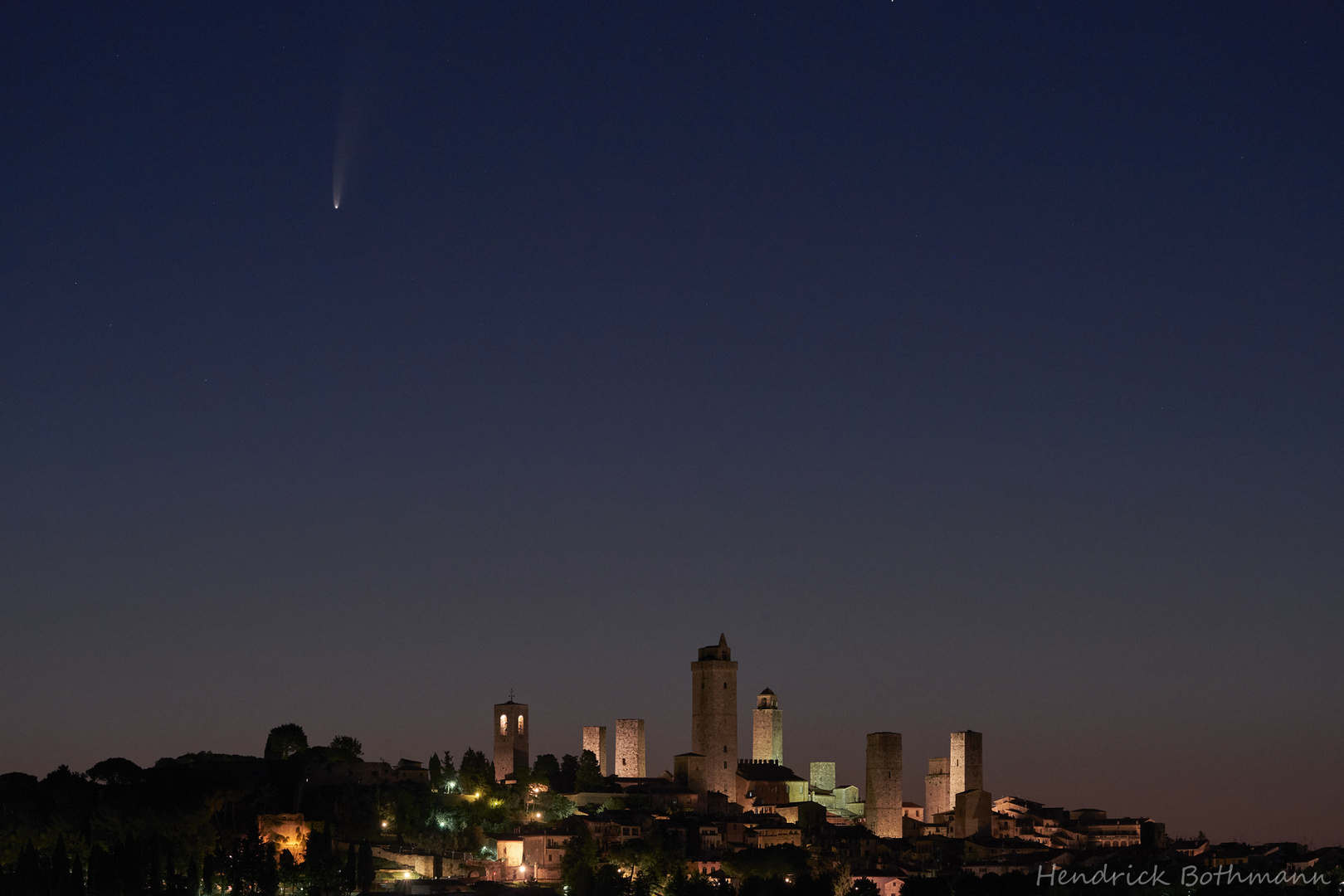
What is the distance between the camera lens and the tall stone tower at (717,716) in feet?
249

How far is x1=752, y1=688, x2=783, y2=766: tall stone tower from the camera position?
8406 centimetres

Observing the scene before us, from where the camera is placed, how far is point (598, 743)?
259ft

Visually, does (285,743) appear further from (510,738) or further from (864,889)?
(864,889)

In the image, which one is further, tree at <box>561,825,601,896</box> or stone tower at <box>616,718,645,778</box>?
stone tower at <box>616,718,645,778</box>

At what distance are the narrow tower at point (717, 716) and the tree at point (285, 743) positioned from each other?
57.9 ft

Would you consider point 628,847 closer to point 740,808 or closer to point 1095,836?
point 740,808

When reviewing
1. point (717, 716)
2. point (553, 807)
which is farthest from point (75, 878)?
point (717, 716)

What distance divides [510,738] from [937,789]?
69.9ft

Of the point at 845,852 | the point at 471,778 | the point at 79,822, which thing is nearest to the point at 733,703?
the point at 845,852

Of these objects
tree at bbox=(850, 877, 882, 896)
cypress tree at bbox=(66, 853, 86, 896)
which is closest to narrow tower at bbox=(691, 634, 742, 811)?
tree at bbox=(850, 877, 882, 896)

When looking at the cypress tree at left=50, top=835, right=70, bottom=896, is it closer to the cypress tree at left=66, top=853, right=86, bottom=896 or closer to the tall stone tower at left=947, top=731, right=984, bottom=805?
the cypress tree at left=66, top=853, right=86, bottom=896

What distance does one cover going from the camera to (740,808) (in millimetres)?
74938

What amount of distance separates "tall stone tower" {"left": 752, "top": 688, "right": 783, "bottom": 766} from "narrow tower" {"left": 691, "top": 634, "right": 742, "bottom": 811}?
6991 mm

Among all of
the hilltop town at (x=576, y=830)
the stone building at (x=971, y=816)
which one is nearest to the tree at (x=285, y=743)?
the hilltop town at (x=576, y=830)
